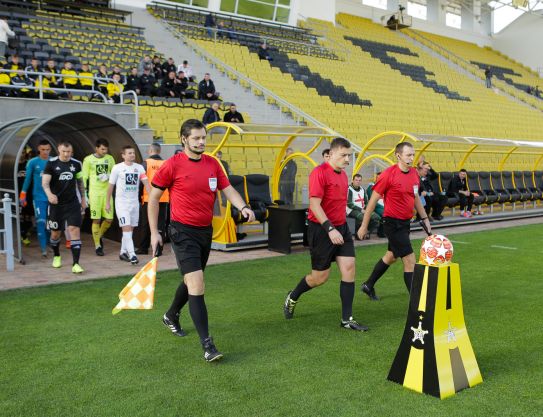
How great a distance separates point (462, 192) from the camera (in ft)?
49.8

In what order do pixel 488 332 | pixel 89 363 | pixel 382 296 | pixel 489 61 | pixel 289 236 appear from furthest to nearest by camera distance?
1. pixel 489 61
2. pixel 289 236
3. pixel 382 296
4. pixel 488 332
5. pixel 89 363

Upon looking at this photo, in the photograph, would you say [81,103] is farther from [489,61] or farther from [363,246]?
[489,61]

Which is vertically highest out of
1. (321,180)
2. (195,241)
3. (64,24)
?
(64,24)

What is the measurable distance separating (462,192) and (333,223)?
10.4m

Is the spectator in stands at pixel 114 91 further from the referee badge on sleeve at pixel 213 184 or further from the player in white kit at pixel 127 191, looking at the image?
the referee badge on sleeve at pixel 213 184

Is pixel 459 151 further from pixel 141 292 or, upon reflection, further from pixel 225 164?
pixel 141 292

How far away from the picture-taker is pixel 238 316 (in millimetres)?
6207

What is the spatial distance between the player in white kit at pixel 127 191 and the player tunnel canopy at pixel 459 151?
5.49m

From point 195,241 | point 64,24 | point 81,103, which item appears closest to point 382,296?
point 195,241

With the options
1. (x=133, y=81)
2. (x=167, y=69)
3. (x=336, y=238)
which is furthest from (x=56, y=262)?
(x=167, y=69)

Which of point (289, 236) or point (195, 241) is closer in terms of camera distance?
point (195, 241)

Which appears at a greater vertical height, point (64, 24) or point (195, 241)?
point (64, 24)

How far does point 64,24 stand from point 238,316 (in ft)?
57.8

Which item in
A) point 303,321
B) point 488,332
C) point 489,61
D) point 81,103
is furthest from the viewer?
point 489,61
